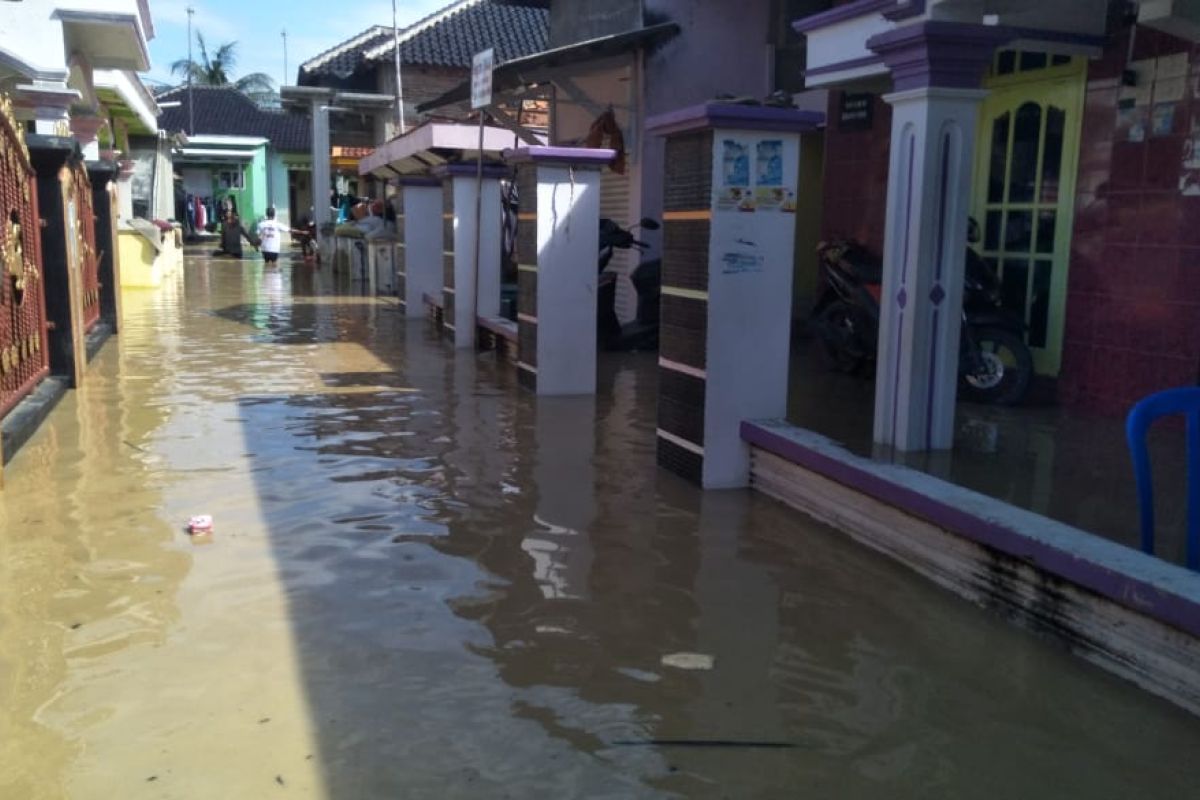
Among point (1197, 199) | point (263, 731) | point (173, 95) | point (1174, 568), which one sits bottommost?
point (263, 731)

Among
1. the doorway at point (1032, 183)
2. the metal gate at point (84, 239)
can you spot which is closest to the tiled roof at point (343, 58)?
the metal gate at point (84, 239)

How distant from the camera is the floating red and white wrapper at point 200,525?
191 inches

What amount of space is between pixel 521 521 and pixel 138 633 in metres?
1.88

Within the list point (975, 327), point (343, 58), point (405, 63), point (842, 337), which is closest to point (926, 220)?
point (975, 327)

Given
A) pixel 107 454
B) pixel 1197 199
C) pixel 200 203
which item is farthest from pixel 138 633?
pixel 200 203

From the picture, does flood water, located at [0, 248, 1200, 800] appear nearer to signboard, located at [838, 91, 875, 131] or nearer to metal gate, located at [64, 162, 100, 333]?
metal gate, located at [64, 162, 100, 333]

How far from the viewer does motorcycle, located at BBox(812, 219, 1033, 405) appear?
7156mm

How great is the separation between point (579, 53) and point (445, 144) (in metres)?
2.98

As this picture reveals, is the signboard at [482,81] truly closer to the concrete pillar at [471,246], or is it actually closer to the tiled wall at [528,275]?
the concrete pillar at [471,246]

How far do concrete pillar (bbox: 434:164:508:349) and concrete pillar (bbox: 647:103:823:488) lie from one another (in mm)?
5478

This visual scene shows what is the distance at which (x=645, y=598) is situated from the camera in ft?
13.8

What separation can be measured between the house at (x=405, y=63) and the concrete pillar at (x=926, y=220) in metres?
23.0

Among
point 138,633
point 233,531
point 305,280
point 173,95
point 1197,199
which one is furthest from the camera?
point 173,95

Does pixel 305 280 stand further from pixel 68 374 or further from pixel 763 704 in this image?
pixel 763 704
